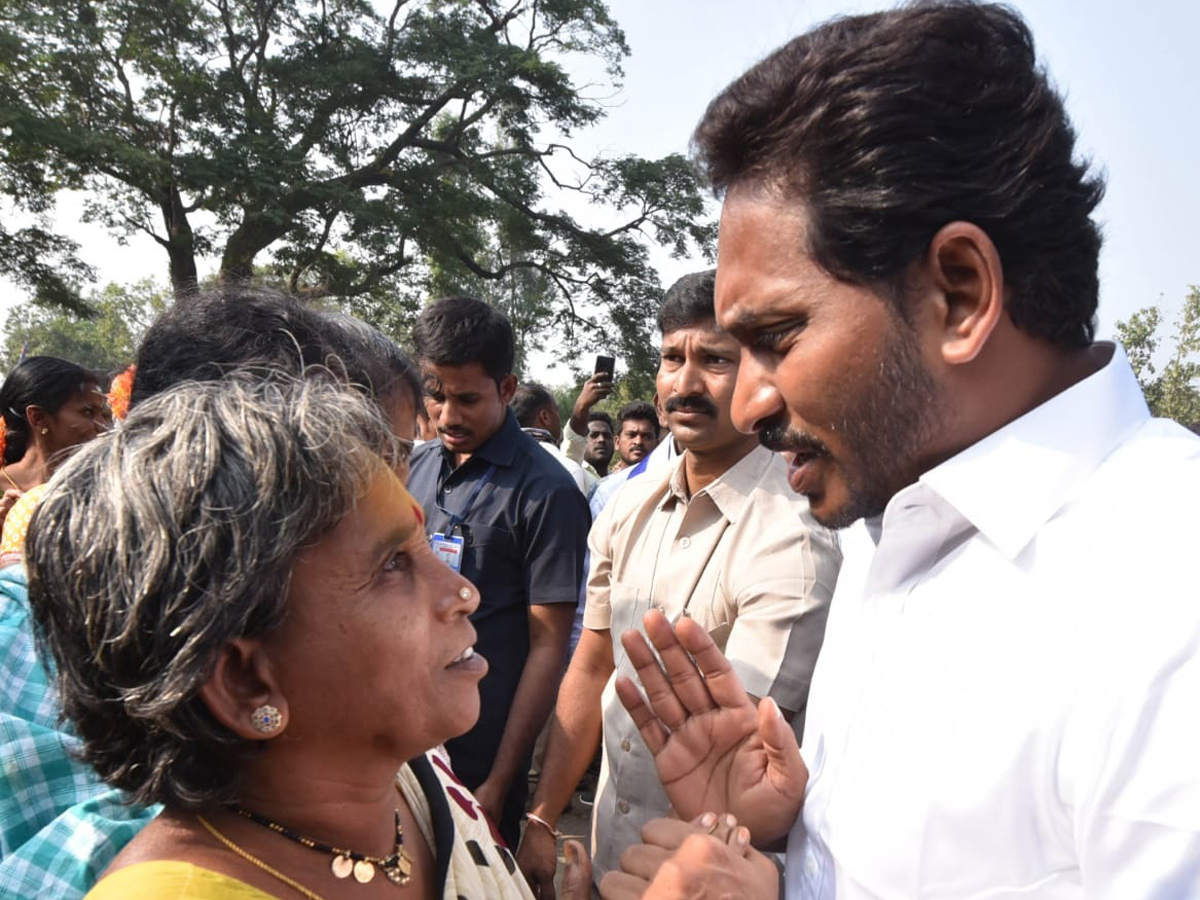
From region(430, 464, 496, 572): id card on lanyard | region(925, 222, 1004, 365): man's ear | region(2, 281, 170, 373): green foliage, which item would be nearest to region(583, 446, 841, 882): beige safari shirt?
region(430, 464, 496, 572): id card on lanyard

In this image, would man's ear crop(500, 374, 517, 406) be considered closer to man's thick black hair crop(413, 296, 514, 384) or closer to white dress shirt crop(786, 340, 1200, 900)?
man's thick black hair crop(413, 296, 514, 384)

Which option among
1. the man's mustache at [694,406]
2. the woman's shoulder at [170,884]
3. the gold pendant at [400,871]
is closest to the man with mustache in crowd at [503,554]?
the man's mustache at [694,406]

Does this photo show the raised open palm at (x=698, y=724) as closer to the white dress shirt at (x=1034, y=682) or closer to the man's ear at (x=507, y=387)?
the white dress shirt at (x=1034, y=682)

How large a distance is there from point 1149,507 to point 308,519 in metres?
1.19

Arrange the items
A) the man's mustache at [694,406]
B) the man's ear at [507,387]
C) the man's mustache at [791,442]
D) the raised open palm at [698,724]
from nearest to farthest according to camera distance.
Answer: the man's mustache at [791,442] < the raised open palm at [698,724] < the man's mustache at [694,406] < the man's ear at [507,387]

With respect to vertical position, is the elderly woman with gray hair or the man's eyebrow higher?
the man's eyebrow

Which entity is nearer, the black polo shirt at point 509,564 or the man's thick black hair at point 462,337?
the black polo shirt at point 509,564

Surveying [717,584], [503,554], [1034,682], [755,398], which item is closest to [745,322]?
[755,398]

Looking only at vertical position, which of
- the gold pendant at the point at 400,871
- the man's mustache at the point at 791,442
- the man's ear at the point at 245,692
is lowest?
the gold pendant at the point at 400,871

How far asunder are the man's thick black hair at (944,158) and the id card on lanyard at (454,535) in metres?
1.92

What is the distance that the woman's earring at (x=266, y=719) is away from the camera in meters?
1.24

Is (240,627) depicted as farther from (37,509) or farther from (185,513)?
(37,509)

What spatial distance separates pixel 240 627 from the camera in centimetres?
118

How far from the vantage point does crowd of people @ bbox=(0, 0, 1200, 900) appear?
115cm
